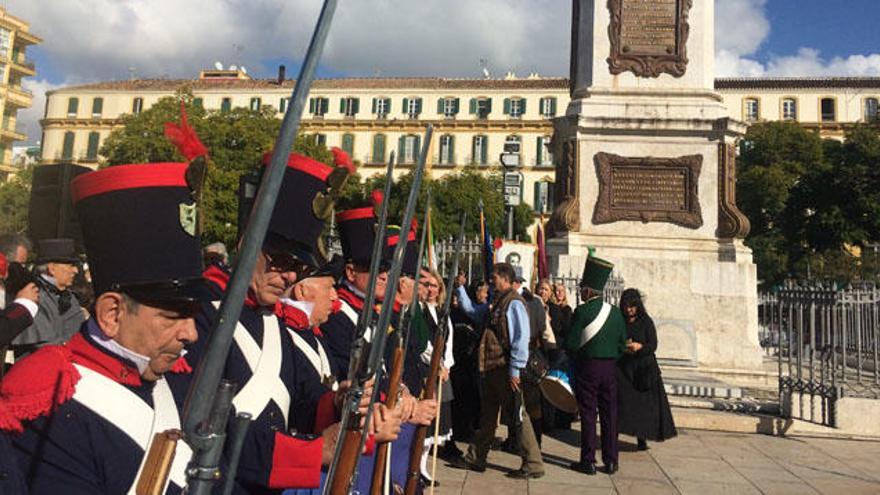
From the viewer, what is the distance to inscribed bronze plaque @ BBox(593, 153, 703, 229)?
1149 centimetres

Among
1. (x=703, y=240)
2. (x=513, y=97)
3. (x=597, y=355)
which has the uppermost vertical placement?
(x=513, y=97)

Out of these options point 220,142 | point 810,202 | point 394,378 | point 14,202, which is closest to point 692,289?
point 394,378

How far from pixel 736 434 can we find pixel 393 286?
8.04 meters

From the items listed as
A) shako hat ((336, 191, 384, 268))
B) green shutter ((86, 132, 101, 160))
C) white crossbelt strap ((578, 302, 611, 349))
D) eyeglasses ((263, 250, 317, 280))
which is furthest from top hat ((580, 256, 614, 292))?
green shutter ((86, 132, 101, 160))

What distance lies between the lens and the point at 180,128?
6.77 ft

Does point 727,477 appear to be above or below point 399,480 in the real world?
below

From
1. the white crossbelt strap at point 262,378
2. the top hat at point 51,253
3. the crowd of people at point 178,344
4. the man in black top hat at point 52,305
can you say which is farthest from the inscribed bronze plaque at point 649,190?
the white crossbelt strap at point 262,378

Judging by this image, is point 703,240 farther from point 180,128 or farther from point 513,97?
point 513,97

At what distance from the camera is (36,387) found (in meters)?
1.62

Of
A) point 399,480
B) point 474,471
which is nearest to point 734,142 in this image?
point 474,471

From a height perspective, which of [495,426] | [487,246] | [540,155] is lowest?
[495,426]

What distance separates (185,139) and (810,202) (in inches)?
1689

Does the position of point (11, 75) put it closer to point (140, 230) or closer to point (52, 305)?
point (52, 305)

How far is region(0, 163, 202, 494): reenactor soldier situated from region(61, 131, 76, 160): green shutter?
79.5 metres
